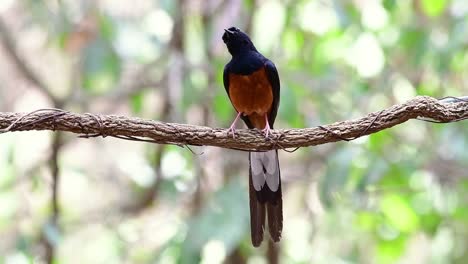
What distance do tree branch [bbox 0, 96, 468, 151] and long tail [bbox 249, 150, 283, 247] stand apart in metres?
0.66

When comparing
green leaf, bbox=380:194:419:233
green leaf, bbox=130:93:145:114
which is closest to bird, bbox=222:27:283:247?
green leaf, bbox=380:194:419:233

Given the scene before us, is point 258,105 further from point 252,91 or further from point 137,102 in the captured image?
point 137,102

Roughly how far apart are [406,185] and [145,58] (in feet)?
7.64

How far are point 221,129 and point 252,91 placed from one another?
1007 mm

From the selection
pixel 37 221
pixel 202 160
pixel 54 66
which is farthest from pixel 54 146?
pixel 54 66

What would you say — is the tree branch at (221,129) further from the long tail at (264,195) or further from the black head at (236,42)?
the black head at (236,42)

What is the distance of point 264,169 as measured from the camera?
12.0ft

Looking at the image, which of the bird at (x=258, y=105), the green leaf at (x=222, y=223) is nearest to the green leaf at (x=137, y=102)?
the green leaf at (x=222, y=223)

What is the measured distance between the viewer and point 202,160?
16.6 feet

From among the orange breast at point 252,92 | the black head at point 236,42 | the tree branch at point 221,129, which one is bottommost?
the tree branch at point 221,129

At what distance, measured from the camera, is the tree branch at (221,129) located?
251 centimetres

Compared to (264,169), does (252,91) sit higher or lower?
higher

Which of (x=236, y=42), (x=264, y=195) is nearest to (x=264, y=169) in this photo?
(x=264, y=195)

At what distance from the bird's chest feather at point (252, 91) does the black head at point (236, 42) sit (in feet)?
0.49
